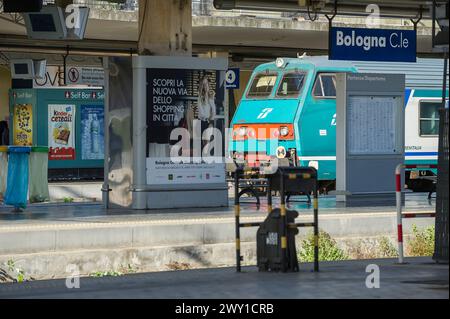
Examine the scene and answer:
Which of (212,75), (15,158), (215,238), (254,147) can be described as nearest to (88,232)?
(215,238)

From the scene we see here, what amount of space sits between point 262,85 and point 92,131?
8.91 m

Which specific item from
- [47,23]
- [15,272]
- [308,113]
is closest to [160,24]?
[47,23]

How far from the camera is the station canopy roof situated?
21.5 m

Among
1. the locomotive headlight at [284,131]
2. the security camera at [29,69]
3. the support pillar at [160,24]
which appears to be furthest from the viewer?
the security camera at [29,69]

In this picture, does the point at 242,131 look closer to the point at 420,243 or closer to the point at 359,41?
the point at 359,41

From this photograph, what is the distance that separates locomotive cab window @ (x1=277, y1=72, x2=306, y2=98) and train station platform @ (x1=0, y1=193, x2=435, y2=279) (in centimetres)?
965

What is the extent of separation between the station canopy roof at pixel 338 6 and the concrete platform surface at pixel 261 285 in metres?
8.25

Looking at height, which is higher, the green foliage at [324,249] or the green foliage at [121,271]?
the green foliage at [324,249]

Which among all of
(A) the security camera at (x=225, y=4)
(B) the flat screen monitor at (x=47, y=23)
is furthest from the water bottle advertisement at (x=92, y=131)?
(A) the security camera at (x=225, y=4)

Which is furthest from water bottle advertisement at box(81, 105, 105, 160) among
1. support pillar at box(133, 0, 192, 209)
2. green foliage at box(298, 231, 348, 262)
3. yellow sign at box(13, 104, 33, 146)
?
green foliage at box(298, 231, 348, 262)

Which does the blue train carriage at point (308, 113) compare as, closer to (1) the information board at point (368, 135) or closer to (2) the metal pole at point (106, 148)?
(1) the information board at point (368, 135)

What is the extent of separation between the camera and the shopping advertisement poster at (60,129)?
36.9m

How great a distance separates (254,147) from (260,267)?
1587 centimetres

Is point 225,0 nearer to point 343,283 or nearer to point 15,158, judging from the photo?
point 15,158
